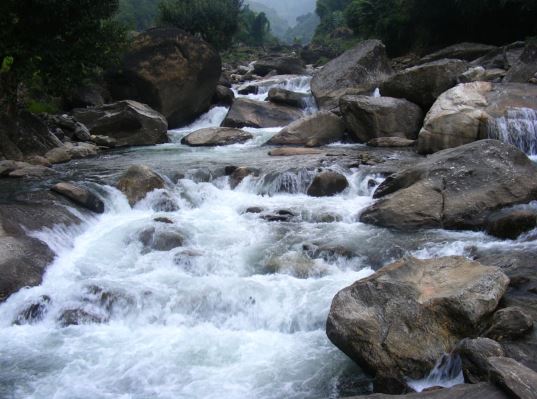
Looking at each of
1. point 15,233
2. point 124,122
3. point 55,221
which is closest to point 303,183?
point 55,221

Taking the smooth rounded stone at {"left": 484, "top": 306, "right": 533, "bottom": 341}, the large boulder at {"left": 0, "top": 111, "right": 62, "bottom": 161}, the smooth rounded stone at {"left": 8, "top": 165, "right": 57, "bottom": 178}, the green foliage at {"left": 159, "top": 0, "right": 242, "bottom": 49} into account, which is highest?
the green foliage at {"left": 159, "top": 0, "right": 242, "bottom": 49}

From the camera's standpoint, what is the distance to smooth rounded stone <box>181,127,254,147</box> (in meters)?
18.0

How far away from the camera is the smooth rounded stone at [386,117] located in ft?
53.7

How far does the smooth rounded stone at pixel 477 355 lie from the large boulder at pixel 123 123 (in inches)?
598

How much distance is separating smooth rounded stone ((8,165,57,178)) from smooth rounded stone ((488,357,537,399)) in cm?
1102

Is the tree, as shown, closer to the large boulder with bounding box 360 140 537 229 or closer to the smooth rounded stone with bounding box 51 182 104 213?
the smooth rounded stone with bounding box 51 182 104 213

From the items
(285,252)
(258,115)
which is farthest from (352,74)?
(285,252)

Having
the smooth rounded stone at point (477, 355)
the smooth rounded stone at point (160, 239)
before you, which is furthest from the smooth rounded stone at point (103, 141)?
the smooth rounded stone at point (477, 355)

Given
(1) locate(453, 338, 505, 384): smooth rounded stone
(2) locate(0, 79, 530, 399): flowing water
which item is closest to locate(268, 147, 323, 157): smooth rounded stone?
(2) locate(0, 79, 530, 399): flowing water

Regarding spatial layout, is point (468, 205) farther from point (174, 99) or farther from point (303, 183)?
point (174, 99)

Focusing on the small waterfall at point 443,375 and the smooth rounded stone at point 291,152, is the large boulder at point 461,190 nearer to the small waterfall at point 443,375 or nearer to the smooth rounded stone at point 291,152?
the small waterfall at point 443,375

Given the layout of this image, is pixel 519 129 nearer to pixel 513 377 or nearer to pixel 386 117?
pixel 386 117

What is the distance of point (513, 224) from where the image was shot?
27.7 ft

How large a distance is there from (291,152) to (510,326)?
1053cm
